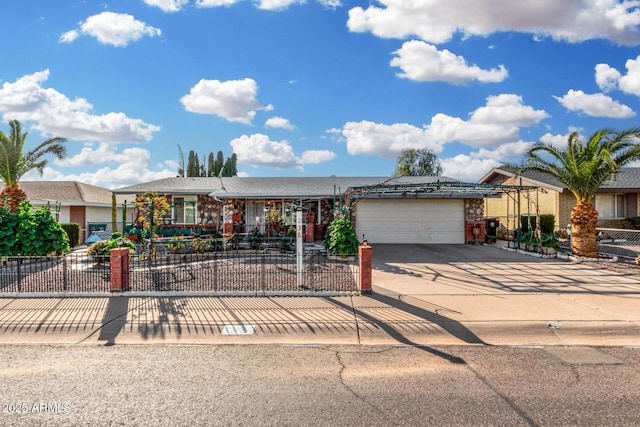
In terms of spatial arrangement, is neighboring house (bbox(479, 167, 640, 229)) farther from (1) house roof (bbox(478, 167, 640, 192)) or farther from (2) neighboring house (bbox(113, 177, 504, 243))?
(2) neighboring house (bbox(113, 177, 504, 243))

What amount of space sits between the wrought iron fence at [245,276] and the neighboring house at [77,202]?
1176cm

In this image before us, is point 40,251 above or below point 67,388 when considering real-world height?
above

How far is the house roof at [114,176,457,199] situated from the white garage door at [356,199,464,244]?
1507mm

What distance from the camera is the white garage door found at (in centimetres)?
1952

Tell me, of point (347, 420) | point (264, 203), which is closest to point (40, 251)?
point (264, 203)

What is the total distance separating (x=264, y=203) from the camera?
20859 millimetres

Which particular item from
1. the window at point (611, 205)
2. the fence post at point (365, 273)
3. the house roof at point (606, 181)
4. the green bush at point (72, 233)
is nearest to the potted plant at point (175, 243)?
the green bush at point (72, 233)

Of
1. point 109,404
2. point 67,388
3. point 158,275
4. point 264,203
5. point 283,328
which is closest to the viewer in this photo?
point 109,404

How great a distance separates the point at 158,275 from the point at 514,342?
8811 mm

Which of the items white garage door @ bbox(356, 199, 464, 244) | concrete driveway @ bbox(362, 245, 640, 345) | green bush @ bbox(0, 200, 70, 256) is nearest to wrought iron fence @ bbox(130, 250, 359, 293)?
concrete driveway @ bbox(362, 245, 640, 345)

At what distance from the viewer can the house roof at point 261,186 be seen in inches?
730

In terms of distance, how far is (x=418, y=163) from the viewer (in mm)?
40844

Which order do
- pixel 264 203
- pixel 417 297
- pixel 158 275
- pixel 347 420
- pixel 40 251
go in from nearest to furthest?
pixel 347 420, pixel 417 297, pixel 158 275, pixel 40 251, pixel 264 203

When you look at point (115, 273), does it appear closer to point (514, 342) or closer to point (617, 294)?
point (514, 342)
